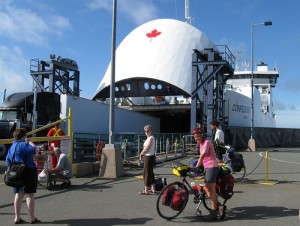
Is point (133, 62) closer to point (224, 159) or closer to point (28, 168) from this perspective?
point (224, 159)

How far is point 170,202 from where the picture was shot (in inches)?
249

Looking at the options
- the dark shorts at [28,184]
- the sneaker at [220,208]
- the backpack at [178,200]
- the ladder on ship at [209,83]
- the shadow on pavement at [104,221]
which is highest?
the ladder on ship at [209,83]

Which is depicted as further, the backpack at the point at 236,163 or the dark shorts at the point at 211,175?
the backpack at the point at 236,163

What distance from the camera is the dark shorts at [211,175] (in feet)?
21.0

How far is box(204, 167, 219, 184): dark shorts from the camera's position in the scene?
6.41 meters

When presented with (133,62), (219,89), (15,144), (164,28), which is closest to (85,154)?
(15,144)

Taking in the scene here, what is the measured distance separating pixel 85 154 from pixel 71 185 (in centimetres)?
338

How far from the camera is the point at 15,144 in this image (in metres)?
6.08

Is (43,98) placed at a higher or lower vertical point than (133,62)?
lower

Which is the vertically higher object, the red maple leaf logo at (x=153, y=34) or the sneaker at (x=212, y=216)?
the red maple leaf logo at (x=153, y=34)

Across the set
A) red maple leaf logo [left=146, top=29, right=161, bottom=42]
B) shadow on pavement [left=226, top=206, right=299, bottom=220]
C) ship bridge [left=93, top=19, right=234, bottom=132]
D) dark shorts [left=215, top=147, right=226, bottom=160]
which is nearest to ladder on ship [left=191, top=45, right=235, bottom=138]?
ship bridge [left=93, top=19, right=234, bottom=132]

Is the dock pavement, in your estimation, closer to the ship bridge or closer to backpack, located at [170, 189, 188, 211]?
backpack, located at [170, 189, 188, 211]

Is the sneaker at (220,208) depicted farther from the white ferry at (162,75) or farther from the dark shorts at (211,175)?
the white ferry at (162,75)

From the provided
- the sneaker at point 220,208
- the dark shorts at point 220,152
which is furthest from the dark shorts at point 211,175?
the dark shorts at point 220,152
